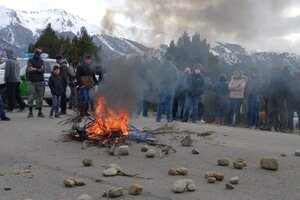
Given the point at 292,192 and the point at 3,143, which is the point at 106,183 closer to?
the point at 292,192

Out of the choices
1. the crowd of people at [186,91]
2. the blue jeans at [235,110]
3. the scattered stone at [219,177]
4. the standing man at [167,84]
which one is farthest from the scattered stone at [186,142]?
the blue jeans at [235,110]

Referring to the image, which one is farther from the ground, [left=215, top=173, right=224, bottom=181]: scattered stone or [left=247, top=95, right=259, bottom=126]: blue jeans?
[left=247, top=95, right=259, bottom=126]: blue jeans

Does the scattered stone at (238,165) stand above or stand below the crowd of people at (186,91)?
below

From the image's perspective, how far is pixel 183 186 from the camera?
19.3 feet

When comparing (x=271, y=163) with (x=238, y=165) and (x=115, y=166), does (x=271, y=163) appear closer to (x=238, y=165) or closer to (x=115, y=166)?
(x=238, y=165)

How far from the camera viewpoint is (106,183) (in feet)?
20.6

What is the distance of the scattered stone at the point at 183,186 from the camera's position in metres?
5.86

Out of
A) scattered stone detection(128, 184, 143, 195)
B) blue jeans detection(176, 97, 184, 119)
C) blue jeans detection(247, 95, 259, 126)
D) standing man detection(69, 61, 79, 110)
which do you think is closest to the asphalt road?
scattered stone detection(128, 184, 143, 195)

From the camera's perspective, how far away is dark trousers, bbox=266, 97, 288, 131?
13891mm

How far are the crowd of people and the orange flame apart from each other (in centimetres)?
346

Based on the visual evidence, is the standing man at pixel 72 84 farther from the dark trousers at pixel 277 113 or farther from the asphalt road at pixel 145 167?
the dark trousers at pixel 277 113

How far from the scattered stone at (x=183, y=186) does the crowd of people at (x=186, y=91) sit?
263 inches

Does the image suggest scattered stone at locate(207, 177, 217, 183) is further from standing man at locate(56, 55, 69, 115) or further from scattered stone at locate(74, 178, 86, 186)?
standing man at locate(56, 55, 69, 115)

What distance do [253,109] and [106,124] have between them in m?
7.68
